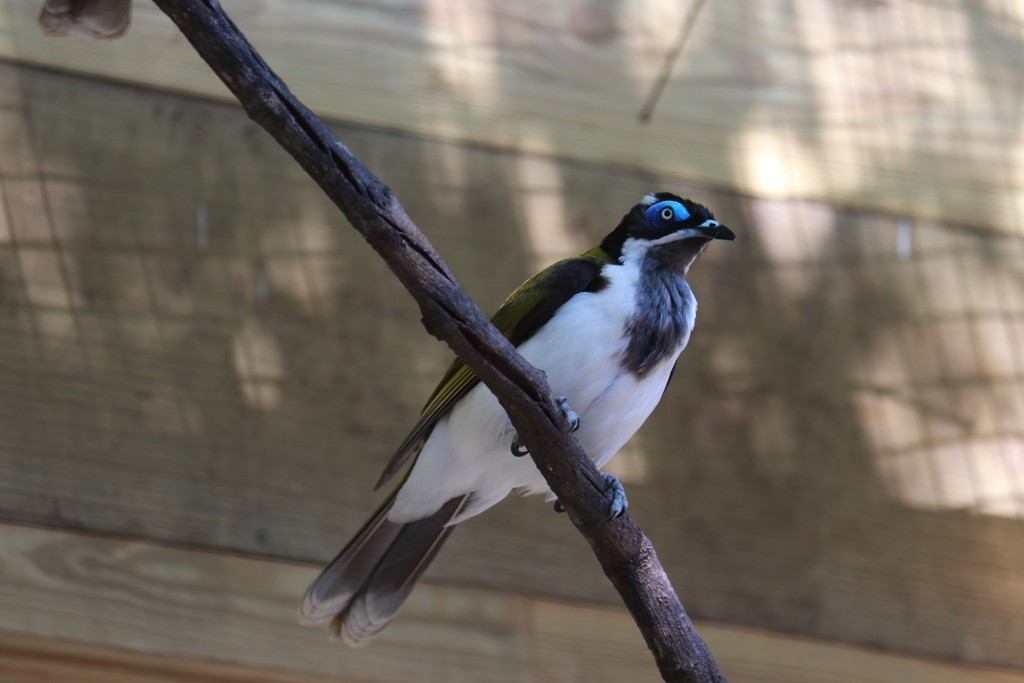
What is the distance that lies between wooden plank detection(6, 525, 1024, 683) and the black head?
1.16 meters

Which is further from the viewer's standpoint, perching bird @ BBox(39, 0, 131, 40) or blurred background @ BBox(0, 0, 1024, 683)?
blurred background @ BBox(0, 0, 1024, 683)

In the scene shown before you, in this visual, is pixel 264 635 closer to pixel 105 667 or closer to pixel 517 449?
pixel 105 667

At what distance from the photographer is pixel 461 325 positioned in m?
1.96

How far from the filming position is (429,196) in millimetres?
3646

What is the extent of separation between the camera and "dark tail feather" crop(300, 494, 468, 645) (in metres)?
3.00

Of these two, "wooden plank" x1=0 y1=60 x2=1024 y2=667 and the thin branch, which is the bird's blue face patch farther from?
the thin branch

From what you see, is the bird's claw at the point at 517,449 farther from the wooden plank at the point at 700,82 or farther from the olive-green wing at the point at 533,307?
the wooden plank at the point at 700,82

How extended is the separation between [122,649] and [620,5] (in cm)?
243

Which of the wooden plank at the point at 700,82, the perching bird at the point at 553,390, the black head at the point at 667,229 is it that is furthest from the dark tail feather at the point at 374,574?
the wooden plank at the point at 700,82

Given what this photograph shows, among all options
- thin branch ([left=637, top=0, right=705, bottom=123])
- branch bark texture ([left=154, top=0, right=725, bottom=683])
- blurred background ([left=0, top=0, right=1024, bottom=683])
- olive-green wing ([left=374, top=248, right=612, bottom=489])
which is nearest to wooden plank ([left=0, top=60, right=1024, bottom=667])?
blurred background ([left=0, top=0, right=1024, bottom=683])

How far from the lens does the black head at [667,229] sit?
294cm

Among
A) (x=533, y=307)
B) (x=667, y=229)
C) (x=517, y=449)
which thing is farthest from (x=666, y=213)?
(x=517, y=449)

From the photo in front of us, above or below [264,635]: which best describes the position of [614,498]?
above

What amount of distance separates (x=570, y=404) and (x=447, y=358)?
3.16 feet
